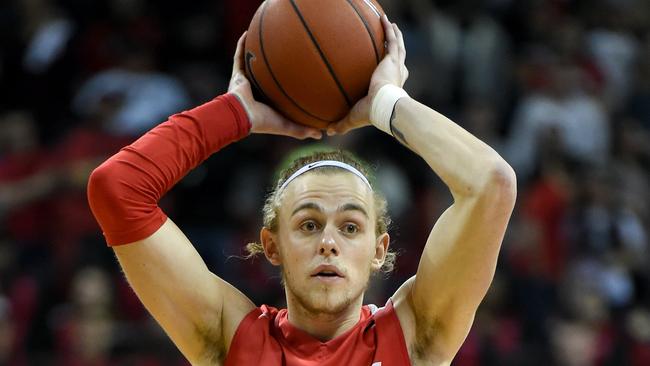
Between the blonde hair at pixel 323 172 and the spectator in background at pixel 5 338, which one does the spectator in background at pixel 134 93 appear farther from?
the blonde hair at pixel 323 172

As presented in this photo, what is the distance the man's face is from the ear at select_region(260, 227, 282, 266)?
0.7 inches

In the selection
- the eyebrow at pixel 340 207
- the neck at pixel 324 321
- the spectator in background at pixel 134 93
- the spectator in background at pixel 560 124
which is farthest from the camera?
the spectator in background at pixel 560 124

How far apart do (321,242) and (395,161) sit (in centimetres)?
481

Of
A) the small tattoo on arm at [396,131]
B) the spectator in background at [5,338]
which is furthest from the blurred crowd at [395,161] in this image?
the small tattoo on arm at [396,131]

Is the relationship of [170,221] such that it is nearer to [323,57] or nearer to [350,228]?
[350,228]

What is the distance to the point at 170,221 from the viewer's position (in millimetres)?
3592

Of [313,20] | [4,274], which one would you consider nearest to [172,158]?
[313,20]

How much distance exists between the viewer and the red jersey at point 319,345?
11.7 feet

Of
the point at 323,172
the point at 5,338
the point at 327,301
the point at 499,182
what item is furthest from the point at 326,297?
the point at 5,338

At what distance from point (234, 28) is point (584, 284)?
11.9 ft

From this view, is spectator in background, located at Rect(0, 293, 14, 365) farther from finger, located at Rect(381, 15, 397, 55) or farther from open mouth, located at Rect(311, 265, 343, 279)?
finger, located at Rect(381, 15, 397, 55)

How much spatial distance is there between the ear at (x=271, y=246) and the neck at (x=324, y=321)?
130mm

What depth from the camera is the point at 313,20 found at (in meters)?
3.56

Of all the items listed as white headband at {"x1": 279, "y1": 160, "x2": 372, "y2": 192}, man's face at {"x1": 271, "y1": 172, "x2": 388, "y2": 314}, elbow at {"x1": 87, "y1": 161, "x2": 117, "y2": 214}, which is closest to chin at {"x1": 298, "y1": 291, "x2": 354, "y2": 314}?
man's face at {"x1": 271, "y1": 172, "x2": 388, "y2": 314}
